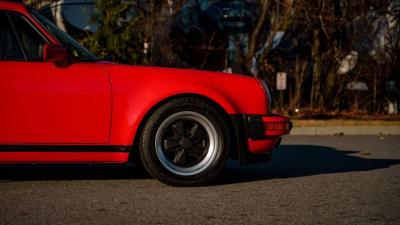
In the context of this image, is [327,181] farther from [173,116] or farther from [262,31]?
[262,31]

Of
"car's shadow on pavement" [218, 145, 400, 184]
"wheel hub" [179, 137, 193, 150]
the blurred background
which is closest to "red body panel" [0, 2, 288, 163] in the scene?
"wheel hub" [179, 137, 193, 150]

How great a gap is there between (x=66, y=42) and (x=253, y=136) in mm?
1871

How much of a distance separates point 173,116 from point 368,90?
46.2ft

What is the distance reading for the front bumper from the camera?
5.68 meters

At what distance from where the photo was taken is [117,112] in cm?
542

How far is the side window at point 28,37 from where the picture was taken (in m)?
5.48

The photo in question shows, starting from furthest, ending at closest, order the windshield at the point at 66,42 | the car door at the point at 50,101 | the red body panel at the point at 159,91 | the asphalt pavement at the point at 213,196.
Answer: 1. the windshield at the point at 66,42
2. the red body panel at the point at 159,91
3. the car door at the point at 50,101
4. the asphalt pavement at the point at 213,196

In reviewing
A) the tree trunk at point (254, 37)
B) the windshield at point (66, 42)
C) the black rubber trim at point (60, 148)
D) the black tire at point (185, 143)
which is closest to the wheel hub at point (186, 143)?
the black tire at point (185, 143)

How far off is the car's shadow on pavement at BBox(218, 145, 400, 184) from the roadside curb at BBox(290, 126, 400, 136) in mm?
3700

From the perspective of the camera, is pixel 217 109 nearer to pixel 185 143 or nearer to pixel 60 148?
pixel 185 143

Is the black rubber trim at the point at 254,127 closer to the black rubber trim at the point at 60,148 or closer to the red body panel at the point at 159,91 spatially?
the red body panel at the point at 159,91

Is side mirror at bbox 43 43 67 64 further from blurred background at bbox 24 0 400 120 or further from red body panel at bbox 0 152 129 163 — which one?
blurred background at bbox 24 0 400 120

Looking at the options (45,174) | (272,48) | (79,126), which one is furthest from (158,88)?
(272,48)

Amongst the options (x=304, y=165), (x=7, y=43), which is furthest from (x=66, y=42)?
(x=304, y=165)
